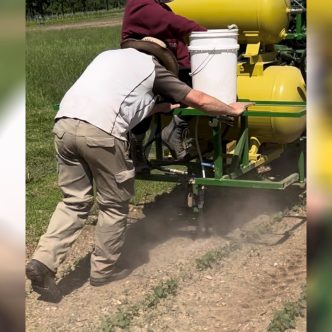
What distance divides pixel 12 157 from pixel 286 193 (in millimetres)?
4433

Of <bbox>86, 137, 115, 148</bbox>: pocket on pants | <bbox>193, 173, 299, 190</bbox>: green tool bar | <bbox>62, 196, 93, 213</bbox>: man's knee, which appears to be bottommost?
<bbox>193, 173, 299, 190</bbox>: green tool bar

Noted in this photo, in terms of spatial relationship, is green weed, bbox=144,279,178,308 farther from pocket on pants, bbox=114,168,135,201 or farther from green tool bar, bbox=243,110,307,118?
green tool bar, bbox=243,110,307,118

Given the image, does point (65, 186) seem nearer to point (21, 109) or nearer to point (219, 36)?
point (219, 36)

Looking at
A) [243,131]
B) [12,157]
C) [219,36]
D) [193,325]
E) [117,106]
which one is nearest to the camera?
[12,157]

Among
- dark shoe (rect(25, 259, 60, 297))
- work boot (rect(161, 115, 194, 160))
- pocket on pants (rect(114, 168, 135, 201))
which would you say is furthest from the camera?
work boot (rect(161, 115, 194, 160))

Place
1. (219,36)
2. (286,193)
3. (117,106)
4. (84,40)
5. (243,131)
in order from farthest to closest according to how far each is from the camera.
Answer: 1. (84,40)
2. (286,193)
3. (243,131)
4. (219,36)
5. (117,106)

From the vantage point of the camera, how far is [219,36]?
4.04 metres

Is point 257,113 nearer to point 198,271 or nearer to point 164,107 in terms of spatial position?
point 164,107

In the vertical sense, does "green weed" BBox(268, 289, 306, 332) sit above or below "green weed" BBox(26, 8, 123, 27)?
below

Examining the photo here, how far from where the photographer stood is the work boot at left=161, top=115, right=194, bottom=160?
4.50 m

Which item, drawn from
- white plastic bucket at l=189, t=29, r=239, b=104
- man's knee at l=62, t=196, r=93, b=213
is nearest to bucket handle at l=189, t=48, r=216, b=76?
white plastic bucket at l=189, t=29, r=239, b=104

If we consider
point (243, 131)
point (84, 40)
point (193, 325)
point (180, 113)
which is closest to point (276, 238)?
point (243, 131)

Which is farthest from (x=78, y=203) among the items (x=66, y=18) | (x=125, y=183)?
(x=66, y=18)

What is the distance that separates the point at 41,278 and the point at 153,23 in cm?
184
